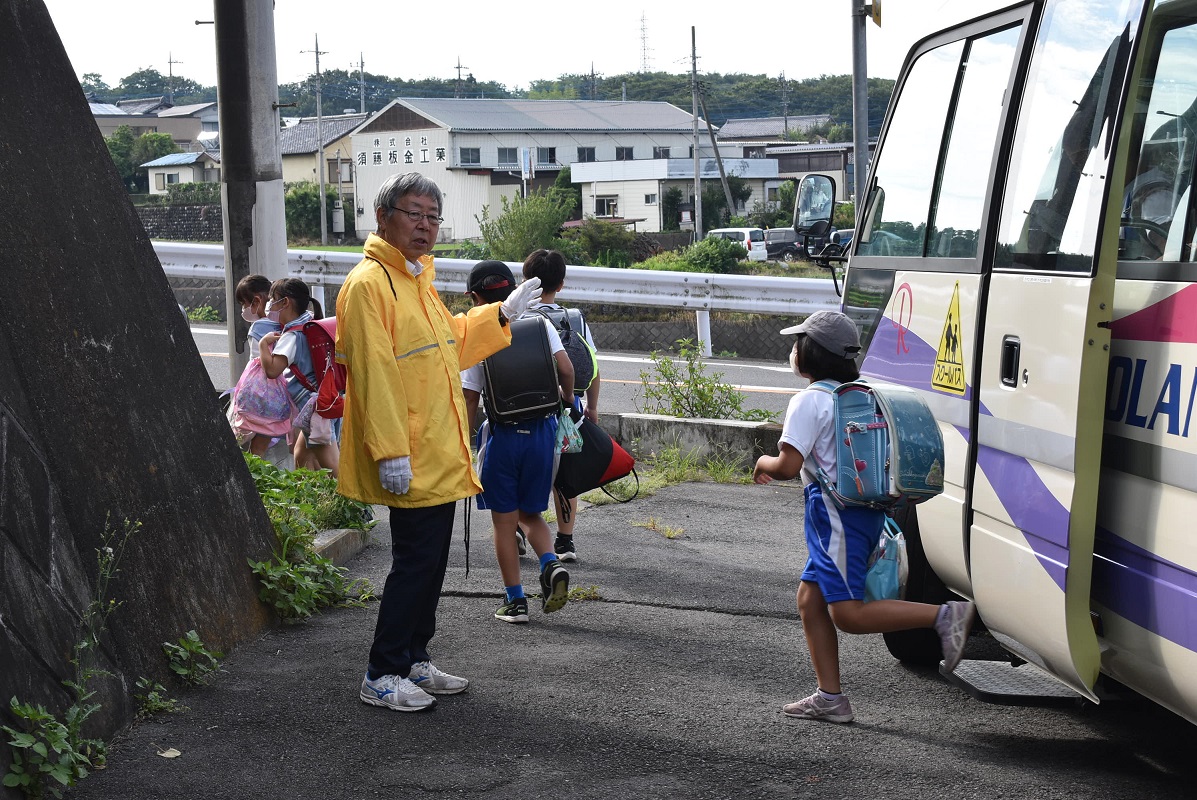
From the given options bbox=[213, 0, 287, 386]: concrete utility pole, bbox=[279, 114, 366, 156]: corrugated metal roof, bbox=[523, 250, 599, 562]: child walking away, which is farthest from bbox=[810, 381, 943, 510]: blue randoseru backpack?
bbox=[279, 114, 366, 156]: corrugated metal roof

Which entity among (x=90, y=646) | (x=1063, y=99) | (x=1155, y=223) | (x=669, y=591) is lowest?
(x=669, y=591)

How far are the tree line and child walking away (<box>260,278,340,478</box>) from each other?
107306 millimetres

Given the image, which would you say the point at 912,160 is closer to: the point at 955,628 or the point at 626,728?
the point at 955,628

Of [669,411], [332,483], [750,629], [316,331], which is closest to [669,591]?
[750,629]

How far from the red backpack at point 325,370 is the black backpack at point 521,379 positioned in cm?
182

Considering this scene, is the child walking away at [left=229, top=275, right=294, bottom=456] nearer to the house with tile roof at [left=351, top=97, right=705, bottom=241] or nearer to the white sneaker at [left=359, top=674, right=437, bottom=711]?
the white sneaker at [left=359, top=674, right=437, bottom=711]

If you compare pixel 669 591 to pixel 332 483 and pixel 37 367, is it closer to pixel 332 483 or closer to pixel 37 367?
pixel 332 483

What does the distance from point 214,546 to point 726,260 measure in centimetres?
2465

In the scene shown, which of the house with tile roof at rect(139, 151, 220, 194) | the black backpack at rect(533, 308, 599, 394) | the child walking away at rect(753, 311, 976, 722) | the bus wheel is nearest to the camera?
the child walking away at rect(753, 311, 976, 722)

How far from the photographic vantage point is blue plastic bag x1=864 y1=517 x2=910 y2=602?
431cm

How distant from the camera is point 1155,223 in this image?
3.41m

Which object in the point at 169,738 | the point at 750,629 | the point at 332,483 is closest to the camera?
the point at 169,738

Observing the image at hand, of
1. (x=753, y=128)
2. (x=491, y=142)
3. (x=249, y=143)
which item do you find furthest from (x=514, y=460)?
(x=753, y=128)

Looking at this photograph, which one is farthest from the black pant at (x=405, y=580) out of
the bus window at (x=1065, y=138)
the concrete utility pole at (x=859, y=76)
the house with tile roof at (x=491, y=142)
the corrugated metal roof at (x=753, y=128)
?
the corrugated metal roof at (x=753, y=128)
